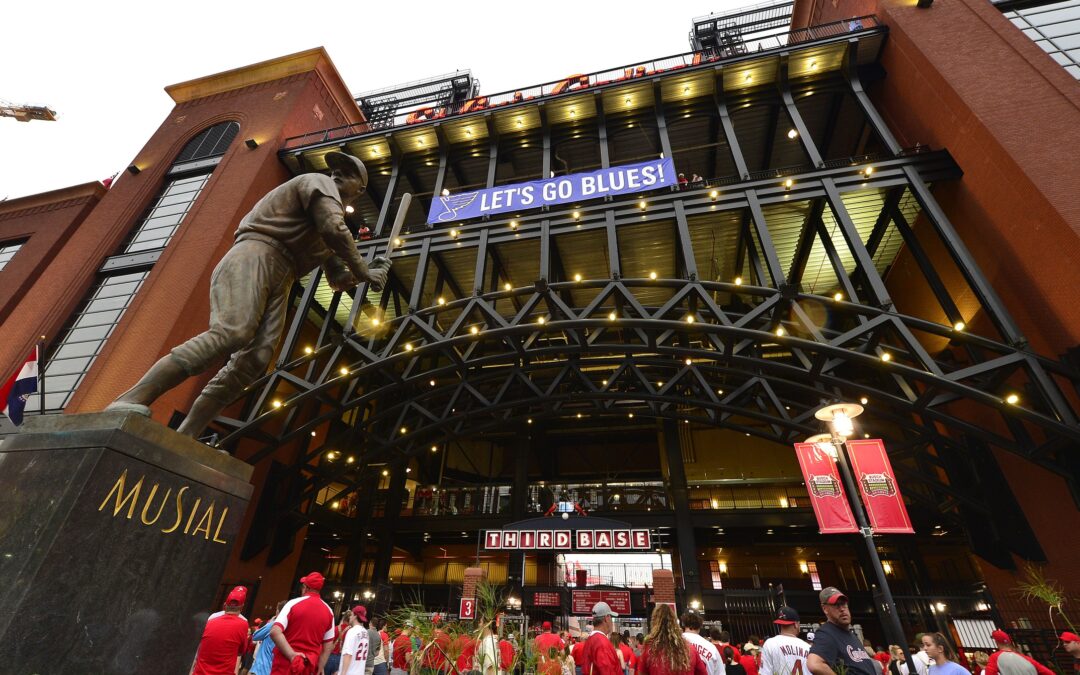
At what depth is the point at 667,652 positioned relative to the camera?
445cm

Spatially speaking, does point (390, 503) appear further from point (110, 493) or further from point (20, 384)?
point (110, 493)

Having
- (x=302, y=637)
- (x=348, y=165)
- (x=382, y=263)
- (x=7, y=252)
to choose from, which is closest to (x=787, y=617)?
(x=302, y=637)

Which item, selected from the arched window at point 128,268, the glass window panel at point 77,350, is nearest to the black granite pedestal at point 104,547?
the arched window at point 128,268

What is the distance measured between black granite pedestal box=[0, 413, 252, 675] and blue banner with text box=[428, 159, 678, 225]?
11288 millimetres

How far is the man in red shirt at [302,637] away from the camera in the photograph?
4156 millimetres

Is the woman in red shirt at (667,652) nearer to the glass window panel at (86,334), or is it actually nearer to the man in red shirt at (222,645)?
the man in red shirt at (222,645)

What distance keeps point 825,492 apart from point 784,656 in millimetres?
4454

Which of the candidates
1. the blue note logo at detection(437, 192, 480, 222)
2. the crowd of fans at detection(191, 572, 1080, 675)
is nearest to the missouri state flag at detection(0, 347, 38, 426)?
the crowd of fans at detection(191, 572, 1080, 675)

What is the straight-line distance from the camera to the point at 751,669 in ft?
27.9

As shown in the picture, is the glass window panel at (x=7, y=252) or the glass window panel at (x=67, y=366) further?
the glass window panel at (x=7, y=252)

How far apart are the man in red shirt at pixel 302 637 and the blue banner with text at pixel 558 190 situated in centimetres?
1084

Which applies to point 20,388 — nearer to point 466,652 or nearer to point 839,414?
point 466,652

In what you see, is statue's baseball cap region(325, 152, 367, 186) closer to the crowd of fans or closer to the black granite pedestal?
the black granite pedestal

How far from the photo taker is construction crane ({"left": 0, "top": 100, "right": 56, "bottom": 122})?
168 ft
